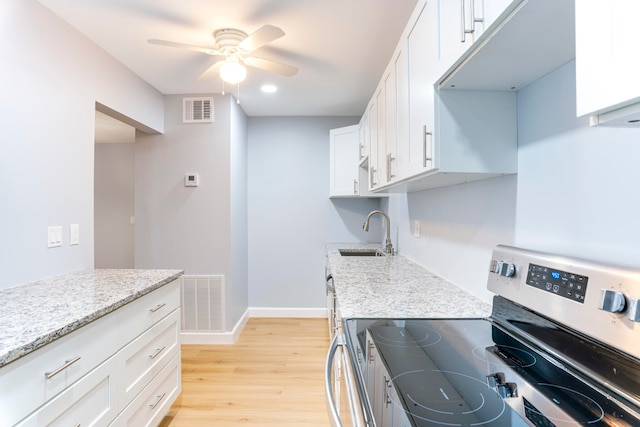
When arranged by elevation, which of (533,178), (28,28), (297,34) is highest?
(297,34)

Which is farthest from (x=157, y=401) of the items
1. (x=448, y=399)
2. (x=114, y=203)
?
(x=114, y=203)

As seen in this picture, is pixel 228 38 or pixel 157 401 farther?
pixel 228 38

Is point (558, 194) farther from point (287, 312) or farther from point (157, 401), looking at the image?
point (287, 312)

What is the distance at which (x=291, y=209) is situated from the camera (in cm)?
404

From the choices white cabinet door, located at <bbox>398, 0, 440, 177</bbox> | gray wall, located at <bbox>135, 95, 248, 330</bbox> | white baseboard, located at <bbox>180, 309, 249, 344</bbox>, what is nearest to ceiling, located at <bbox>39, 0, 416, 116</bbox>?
gray wall, located at <bbox>135, 95, 248, 330</bbox>

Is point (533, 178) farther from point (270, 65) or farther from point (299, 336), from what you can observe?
point (299, 336)

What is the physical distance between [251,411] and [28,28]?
2.50 m

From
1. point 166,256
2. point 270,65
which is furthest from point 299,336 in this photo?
point 270,65

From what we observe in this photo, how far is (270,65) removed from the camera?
223 cm

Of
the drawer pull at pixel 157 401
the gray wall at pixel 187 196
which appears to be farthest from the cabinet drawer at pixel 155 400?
the gray wall at pixel 187 196

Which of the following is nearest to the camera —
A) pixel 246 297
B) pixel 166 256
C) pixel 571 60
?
pixel 571 60

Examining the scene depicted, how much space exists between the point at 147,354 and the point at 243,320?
211cm

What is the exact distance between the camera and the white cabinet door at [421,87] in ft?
3.90

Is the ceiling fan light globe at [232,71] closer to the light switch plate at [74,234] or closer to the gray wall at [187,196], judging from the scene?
the gray wall at [187,196]
